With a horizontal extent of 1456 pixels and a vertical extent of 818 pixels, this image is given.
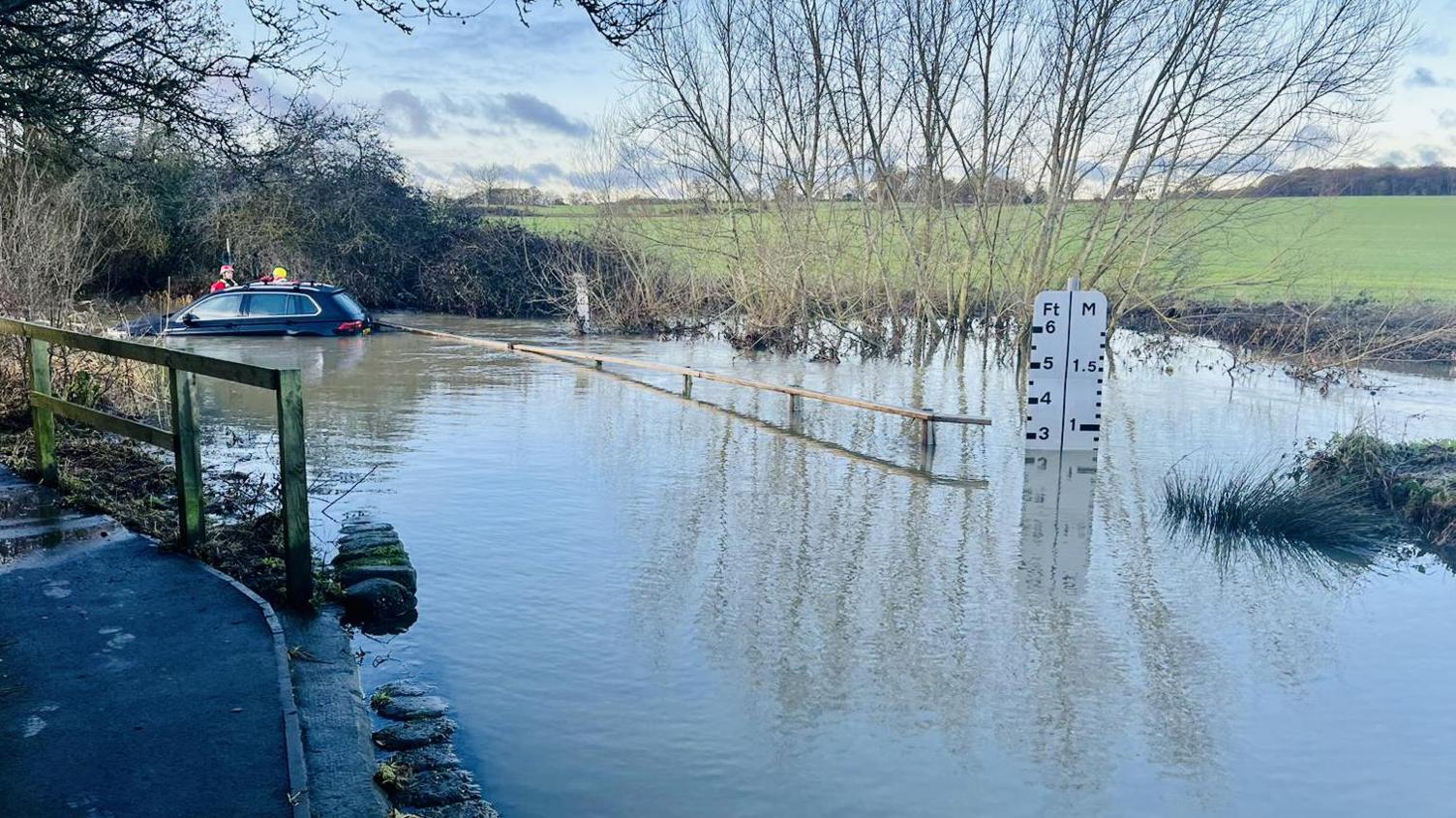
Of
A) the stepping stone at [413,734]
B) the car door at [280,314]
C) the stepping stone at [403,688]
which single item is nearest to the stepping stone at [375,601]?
the stepping stone at [403,688]

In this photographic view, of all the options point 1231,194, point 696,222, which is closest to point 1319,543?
point 1231,194

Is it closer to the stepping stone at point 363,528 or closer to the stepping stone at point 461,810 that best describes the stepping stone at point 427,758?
the stepping stone at point 461,810

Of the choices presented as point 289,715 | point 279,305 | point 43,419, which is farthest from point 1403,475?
point 279,305

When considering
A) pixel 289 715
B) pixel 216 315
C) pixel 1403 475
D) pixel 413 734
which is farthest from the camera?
pixel 216 315

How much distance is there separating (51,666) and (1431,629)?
842cm

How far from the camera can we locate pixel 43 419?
8547mm

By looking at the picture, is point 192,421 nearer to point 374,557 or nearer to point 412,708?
point 374,557

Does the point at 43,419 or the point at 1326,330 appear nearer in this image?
the point at 43,419

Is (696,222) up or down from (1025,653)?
up

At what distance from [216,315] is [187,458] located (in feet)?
53.4

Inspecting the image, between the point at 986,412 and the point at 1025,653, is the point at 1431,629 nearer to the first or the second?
the point at 1025,653

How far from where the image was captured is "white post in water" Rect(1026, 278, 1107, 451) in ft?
42.9

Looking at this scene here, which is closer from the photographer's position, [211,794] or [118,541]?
[211,794]

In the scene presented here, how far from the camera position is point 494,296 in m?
33.0
